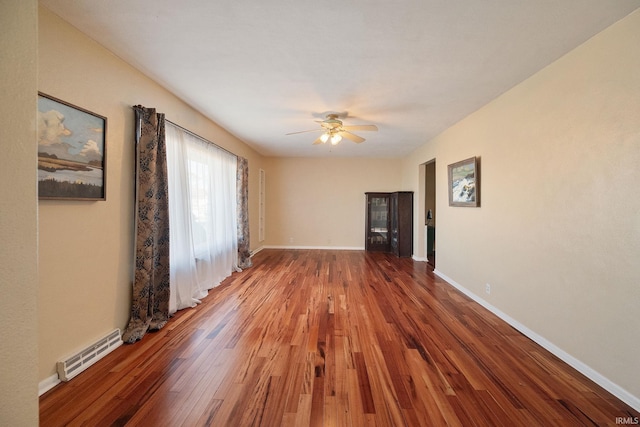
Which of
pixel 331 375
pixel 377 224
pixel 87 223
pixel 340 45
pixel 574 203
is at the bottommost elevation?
pixel 331 375

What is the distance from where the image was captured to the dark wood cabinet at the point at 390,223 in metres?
A: 6.03

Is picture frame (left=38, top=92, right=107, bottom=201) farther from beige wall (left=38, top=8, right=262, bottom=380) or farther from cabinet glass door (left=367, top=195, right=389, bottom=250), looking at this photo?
cabinet glass door (left=367, top=195, right=389, bottom=250)

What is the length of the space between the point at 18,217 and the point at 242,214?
4.01m

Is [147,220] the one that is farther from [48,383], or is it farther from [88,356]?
[48,383]

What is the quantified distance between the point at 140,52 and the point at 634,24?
352 centimetres

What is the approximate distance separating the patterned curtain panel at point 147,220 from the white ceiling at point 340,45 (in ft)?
1.89

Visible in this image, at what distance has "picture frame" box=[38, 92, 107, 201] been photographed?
1581 millimetres

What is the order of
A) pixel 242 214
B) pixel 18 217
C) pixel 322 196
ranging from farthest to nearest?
pixel 322 196 → pixel 242 214 → pixel 18 217

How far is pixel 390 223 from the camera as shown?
6551 millimetres

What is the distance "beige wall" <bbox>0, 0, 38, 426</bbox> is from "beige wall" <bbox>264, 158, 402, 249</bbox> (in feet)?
19.6

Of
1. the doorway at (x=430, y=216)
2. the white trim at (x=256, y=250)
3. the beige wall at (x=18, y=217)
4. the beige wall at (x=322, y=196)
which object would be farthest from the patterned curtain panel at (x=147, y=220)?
the doorway at (x=430, y=216)

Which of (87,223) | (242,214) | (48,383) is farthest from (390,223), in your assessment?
(48,383)

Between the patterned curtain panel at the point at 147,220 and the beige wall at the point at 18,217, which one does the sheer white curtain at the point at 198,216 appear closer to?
the patterned curtain panel at the point at 147,220

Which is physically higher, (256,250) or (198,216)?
(198,216)
